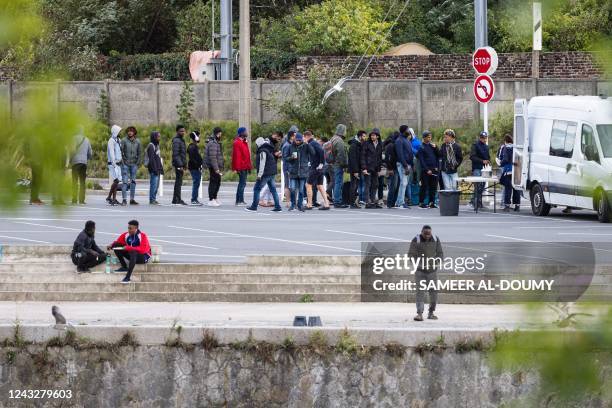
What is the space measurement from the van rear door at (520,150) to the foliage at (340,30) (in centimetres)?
1811

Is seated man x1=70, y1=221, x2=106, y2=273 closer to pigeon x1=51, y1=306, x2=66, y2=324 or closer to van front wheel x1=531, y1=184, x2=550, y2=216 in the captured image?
pigeon x1=51, y1=306, x2=66, y2=324

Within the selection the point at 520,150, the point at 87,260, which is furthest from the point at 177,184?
the point at 87,260

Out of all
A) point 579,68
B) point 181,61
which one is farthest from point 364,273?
point 181,61

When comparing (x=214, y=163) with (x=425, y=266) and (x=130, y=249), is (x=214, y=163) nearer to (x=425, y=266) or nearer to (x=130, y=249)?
(x=130, y=249)

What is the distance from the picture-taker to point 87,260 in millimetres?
17969

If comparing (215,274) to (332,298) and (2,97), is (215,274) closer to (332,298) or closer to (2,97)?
(332,298)

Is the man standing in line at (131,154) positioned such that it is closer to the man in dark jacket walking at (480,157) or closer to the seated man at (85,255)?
the man in dark jacket walking at (480,157)

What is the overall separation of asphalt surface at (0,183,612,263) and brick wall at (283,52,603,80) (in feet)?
43.3

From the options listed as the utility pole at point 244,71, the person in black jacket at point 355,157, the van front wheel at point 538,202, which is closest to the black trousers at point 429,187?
the person in black jacket at point 355,157

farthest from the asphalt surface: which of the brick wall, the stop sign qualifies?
the brick wall

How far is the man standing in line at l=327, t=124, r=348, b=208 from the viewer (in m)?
27.1

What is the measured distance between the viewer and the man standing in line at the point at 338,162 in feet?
88.8

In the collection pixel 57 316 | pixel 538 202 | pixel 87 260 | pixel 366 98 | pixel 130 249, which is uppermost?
pixel 366 98

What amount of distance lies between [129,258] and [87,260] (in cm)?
56
